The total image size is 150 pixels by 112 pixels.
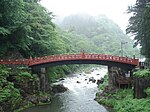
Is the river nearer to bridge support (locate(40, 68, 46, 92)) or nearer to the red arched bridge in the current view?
bridge support (locate(40, 68, 46, 92))

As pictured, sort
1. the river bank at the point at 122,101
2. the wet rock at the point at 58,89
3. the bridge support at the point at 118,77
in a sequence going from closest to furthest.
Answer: the river bank at the point at 122,101 < the bridge support at the point at 118,77 < the wet rock at the point at 58,89

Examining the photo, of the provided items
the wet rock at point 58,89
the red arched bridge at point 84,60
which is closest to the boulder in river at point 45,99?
the red arched bridge at point 84,60

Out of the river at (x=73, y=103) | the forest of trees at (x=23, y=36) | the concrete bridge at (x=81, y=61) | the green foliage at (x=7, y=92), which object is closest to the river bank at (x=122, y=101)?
the river at (x=73, y=103)

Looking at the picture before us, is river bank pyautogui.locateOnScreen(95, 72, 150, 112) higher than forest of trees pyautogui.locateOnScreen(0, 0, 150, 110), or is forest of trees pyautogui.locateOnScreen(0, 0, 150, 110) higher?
forest of trees pyautogui.locateOnScreen(0, 0, 150, 110)

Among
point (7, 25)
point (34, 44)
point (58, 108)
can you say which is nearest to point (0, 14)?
point (7, 25)

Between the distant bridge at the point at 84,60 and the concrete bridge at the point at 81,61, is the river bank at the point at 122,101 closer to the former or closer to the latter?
the concrete bridge at the point at 81,61

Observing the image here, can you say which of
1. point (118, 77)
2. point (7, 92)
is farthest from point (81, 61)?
point (7, 92)

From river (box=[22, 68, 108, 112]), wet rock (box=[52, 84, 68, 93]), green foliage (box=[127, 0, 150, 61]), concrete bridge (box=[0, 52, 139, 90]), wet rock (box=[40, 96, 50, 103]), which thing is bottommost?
river (box=[22, 68, 108, 112])

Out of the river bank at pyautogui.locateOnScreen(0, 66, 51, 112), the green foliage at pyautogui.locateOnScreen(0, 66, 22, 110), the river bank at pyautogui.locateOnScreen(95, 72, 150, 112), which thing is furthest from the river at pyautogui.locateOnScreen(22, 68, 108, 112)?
the green foliage at pyautogui.locateOnScreen(0, 66, 22, 110)

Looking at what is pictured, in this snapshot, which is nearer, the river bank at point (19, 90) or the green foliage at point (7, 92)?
the green foliage at point (7, 92)

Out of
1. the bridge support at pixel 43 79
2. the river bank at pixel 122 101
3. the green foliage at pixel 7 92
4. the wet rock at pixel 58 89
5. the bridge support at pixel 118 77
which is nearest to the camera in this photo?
the river bank at pixel 122 101

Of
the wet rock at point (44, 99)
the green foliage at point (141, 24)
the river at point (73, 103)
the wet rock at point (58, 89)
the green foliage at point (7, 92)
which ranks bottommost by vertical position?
the river at point (73, 103)

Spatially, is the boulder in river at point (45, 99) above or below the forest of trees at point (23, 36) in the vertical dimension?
below

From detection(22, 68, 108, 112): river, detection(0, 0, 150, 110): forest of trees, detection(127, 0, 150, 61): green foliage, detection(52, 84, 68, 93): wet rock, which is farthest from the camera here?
detection(52, 84, 68, 93): wet rock
